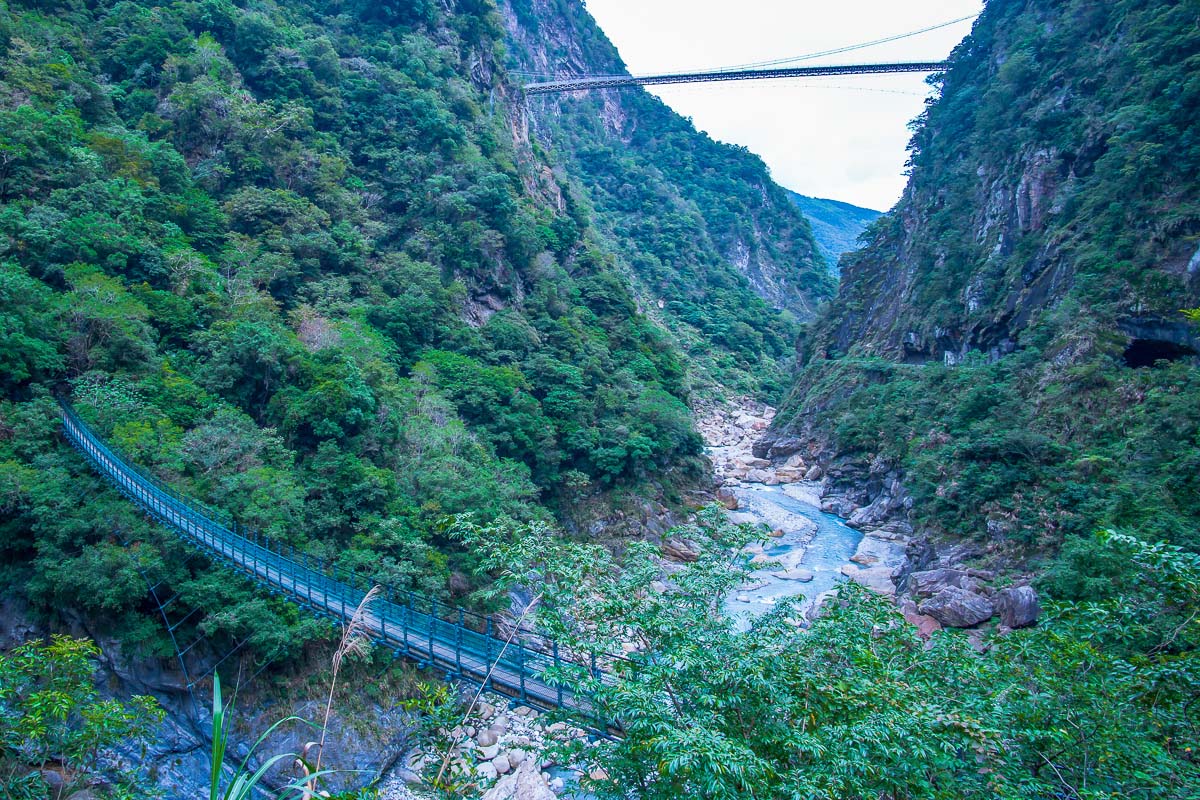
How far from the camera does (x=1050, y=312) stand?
1862 centimetres

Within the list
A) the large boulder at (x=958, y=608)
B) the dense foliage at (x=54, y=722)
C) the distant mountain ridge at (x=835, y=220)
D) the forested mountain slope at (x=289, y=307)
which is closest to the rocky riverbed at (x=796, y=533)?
the large boulder at (x=958, y=608)

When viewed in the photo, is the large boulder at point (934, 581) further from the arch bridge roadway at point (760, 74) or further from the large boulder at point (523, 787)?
the arch bridge roadway at point (760, 74)

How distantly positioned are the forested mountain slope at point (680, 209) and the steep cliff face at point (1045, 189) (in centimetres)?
1659

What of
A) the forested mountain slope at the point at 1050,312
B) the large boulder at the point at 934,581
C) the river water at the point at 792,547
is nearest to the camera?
the forested mountain slope at the point at 1050,312

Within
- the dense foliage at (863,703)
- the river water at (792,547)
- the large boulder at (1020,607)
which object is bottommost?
the river water at (792,547)

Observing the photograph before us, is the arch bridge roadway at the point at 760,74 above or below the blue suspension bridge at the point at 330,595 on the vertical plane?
above

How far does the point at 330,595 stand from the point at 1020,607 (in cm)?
1238

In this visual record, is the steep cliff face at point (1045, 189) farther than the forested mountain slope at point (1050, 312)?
Yes

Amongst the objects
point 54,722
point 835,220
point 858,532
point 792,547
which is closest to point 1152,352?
point 858,532

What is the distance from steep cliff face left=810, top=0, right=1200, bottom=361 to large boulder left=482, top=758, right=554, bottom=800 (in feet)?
59.3

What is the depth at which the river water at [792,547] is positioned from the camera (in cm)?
1642

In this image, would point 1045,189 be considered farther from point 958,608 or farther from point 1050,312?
point 958,608

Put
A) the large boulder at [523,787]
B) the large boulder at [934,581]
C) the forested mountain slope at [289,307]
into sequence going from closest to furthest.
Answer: the large boulder at [523,787] → the forested mountain slope at [289,307] → the large boulder at [934,581]

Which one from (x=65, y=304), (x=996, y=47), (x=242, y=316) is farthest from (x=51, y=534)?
(x=996, y=47)
